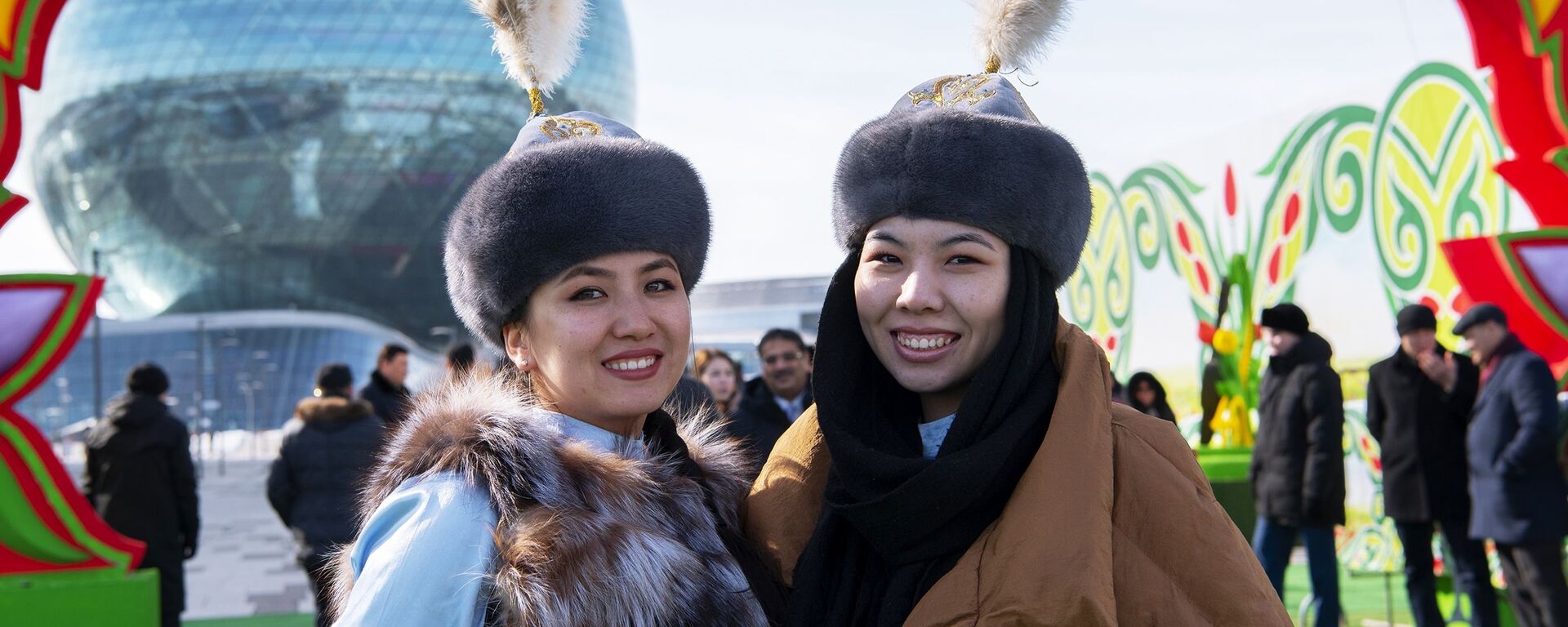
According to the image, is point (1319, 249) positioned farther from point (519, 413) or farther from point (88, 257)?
point (88, 257)

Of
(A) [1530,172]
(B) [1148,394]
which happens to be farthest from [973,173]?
(B) [1148,394]

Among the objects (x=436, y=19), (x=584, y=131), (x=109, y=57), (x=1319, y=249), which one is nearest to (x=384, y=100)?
(x=436, y=19)

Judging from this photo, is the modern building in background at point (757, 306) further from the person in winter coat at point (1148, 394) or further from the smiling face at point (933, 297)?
the smiling face at point (933, 297)

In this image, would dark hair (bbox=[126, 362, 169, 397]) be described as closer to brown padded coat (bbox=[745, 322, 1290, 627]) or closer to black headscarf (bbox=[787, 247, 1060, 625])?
black headscarf (bbox=[787, 247, 1060, 625])

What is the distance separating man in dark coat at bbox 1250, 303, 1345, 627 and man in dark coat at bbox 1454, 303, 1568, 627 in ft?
2.16

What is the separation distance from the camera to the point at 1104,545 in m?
1.75

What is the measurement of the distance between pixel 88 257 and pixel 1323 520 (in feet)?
221

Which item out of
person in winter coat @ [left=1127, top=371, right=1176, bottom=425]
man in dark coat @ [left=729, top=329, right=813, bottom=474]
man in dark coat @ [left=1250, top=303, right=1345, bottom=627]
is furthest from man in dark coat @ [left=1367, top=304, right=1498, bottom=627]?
person in winter coat @ [left=1127, top=371, right=1176, bottom=425]

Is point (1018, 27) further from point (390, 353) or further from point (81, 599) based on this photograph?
point (390, 353)

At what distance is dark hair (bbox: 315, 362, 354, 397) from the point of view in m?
6.11

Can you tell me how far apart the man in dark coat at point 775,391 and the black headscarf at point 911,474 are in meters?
3.74

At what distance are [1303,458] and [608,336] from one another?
480cm

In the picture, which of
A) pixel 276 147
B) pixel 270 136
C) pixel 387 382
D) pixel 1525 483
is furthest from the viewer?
pixel 270 136

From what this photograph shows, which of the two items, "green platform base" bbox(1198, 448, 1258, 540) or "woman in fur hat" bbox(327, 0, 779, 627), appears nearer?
"woman in fur hat" bbox(327, 0, 779, 627)
